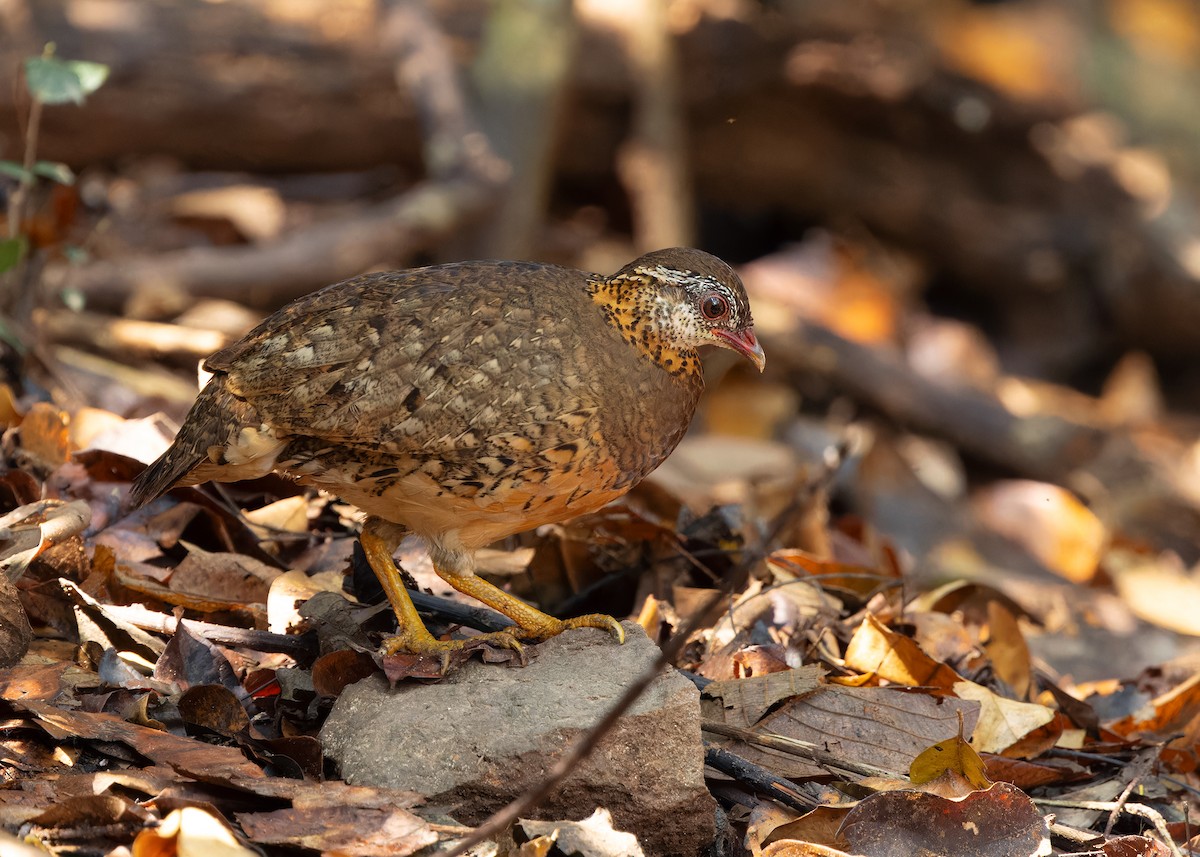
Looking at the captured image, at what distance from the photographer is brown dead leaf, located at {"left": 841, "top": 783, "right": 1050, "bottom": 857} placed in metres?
3.50


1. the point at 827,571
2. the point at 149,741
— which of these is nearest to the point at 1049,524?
the point at 827,571

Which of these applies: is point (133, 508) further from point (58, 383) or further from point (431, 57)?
point (431, 57)

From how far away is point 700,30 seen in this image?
383 inches

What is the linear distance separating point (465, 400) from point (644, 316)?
2.10 ft

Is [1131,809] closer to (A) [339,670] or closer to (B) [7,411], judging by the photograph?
(A) [339,670]

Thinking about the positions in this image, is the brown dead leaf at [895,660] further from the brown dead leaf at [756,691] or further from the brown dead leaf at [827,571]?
the brown dead leaf at [827,571]

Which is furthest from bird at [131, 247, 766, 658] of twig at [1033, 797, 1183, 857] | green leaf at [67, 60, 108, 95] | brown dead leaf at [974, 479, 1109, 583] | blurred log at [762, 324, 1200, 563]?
blurred log at [762, 324, 1200, 563]

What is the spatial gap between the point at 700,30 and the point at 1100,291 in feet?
12.0

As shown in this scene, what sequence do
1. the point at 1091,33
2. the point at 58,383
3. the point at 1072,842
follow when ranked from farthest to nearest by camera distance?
the point at 1091,33 < the point at 58,383 < the point at 1072,842

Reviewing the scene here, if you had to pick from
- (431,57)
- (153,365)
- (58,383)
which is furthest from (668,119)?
(58,383)

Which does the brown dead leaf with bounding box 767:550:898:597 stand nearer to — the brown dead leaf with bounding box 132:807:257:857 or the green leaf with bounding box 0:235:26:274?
the brown dead leaf with bounding box 132:807:257:857

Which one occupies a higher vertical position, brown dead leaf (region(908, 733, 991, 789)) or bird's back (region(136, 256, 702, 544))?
bird's back (region(136, 256, 702, 544))

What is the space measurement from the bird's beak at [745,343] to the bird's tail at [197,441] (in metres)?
1.36

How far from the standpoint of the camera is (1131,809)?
12.8 feet
